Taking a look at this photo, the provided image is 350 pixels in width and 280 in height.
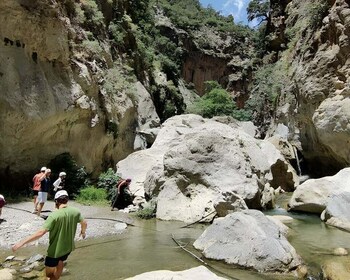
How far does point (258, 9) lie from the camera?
50.0 metres

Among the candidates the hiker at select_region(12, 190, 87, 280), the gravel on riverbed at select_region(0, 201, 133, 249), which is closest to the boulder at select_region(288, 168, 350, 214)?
the gravel on riverbed at select_region(0, 201, 133, 249)

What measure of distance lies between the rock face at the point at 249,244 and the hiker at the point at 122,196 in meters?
6.71

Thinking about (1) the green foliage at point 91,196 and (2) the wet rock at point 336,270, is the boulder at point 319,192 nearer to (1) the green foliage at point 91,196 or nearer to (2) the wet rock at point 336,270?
(2) the wet rock at point 336,270

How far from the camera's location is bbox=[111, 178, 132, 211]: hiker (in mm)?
16453

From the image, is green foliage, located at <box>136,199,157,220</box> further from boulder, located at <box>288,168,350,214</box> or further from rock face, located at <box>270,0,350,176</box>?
rock face, located at <box>270,0,350,176</box>

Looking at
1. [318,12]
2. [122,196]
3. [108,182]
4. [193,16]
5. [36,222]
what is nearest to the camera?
[36,222]

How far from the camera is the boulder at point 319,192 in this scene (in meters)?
15.0

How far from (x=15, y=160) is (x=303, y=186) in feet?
41.3

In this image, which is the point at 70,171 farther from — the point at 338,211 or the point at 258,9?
the point at 258,9

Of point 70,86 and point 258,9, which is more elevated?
point 258,9

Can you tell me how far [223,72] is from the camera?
65.3 m

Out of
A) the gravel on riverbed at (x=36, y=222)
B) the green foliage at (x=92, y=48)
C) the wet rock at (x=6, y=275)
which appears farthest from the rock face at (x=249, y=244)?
the green foliage at (x=92, y=48)

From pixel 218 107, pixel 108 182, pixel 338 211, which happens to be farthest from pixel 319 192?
pixel 218 107

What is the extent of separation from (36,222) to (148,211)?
14.5 ft
